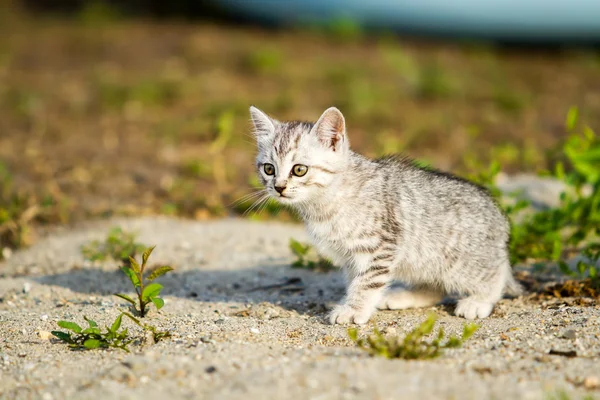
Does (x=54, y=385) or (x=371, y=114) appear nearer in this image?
(x=54, y=385)

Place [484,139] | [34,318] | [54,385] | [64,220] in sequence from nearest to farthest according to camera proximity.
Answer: [54,385], [34,318], [64,220], [484,139]

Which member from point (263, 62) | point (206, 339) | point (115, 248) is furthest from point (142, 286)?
point (263, 62)

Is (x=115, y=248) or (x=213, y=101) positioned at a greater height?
(x=213, y=101)

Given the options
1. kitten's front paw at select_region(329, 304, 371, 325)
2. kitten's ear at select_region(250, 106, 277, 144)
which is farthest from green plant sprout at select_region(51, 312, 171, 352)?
kitten's ear at select_region(250, 106, 277, 144)

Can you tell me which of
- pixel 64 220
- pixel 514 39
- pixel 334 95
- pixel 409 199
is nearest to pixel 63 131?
pixel 64 220

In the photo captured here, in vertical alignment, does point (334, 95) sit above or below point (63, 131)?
above

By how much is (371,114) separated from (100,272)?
5081 millimetres

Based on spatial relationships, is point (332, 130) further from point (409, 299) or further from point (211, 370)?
point (211, 370)

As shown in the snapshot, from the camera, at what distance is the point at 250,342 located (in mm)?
3990

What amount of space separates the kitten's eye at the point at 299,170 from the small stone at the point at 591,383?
7.17 ft

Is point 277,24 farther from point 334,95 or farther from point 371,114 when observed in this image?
point 371,114

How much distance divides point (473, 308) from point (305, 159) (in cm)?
153

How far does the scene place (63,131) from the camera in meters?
9.67

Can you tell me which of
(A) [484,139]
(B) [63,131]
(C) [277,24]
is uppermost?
(C) [277,24]
